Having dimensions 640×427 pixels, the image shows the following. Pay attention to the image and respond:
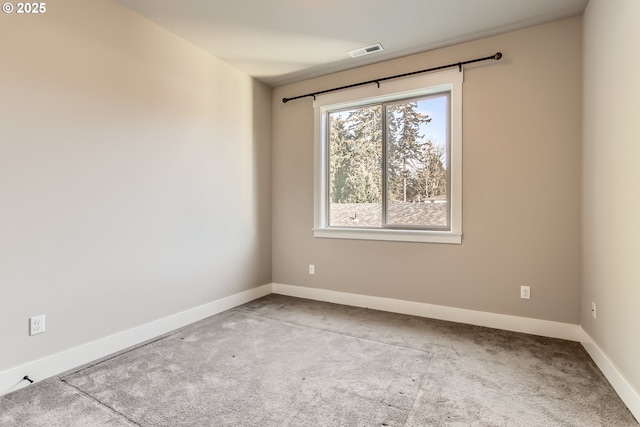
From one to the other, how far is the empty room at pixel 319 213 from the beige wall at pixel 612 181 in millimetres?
23

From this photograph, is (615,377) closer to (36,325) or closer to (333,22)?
(333,22)

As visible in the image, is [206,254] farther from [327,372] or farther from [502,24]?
[502,24]

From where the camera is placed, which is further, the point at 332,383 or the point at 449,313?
the point at 449,313

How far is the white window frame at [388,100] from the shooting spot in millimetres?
3029

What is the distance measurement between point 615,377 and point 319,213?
2.79 m

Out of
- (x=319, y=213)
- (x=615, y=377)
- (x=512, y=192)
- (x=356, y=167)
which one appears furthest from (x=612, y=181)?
(x=319, y=213)

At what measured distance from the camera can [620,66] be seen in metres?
1.86

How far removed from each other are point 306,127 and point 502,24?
2.15 m

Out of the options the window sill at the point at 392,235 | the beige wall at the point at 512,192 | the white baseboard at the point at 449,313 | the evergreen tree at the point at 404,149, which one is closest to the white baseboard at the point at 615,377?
the white baseboard at the point at 449,313

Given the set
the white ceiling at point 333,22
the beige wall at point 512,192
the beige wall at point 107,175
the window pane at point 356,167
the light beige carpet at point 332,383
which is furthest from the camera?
the window pane at point 356,167

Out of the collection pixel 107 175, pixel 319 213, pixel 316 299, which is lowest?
pixel 316 299

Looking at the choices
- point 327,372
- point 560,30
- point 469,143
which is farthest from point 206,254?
point 560,30

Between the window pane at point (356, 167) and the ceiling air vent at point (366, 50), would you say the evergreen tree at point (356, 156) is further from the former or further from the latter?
the ceiling air vent at point (366, 50)

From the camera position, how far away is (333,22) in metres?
2.69
